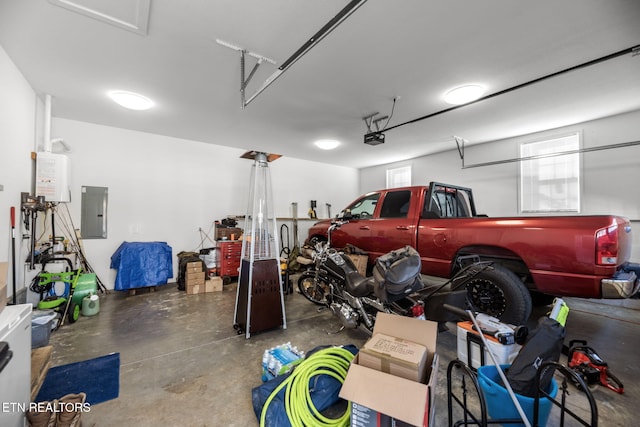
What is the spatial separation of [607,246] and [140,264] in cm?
587

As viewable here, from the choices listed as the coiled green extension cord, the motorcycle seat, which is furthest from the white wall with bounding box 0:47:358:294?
the motorcycle seat

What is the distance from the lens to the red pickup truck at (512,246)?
7.06 ft

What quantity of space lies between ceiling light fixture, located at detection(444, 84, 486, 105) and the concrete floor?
298 cm

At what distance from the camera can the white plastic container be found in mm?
1754

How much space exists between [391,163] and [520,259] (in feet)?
16.4

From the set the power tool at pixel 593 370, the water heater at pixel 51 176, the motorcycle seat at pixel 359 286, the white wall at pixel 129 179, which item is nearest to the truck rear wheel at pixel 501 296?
the power tool at pixel 593 370

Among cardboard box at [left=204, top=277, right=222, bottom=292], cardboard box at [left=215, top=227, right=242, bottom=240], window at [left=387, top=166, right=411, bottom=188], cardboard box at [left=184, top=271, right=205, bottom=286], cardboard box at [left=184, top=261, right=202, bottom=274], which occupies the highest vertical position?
window at [left=387, top=166, right=411, bottom=188]

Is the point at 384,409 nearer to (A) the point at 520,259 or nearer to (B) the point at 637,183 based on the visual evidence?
(A) the point at 520,259

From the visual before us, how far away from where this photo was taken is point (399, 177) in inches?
280

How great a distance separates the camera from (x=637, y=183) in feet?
12.5

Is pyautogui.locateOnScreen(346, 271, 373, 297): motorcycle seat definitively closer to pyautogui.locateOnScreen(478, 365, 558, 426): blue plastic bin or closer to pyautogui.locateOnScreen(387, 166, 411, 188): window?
pyautogui.locateOnScreen(478, 365, 558, 426): blue plastic bin

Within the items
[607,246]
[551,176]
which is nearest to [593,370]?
[607,246]

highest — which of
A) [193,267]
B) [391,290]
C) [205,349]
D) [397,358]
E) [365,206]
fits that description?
[365,206]

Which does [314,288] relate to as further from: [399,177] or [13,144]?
[399,177]
